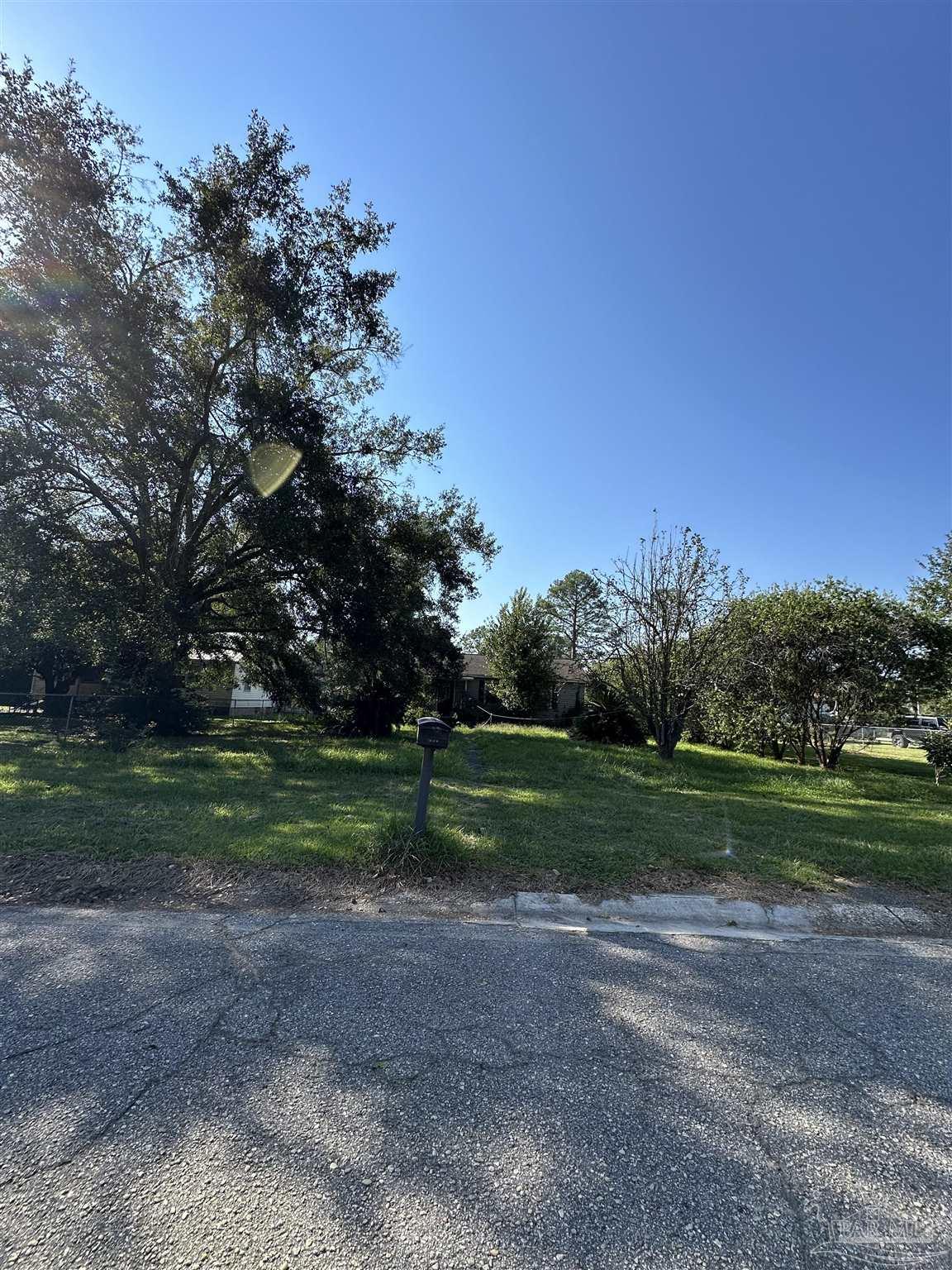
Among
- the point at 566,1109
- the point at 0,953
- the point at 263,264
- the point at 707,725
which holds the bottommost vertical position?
the point at 0,953

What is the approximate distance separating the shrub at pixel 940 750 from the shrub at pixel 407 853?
12133 millimetres

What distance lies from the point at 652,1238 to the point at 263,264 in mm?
14586

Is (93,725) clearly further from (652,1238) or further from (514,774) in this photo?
(652,1238)

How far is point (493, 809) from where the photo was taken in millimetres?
6891

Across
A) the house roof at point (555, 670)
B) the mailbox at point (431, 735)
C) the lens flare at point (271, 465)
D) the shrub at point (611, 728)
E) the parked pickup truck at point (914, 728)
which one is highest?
the lens flare at point (271, 465)

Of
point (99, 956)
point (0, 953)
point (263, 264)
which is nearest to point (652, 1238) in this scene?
point (99, 956)

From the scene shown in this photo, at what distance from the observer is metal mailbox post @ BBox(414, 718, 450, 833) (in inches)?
187

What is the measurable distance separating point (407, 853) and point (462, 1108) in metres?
2.61

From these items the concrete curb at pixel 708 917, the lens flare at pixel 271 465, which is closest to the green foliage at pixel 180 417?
the lens flare at pixel 271 465

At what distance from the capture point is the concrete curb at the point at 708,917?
3812 millimetres

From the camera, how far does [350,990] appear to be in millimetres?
2805

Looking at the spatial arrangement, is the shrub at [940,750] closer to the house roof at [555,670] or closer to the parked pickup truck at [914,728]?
the parked pickup truck at [914,728]

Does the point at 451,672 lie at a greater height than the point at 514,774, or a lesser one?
greater

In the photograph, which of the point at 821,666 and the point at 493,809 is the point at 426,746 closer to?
the point at 493,809
